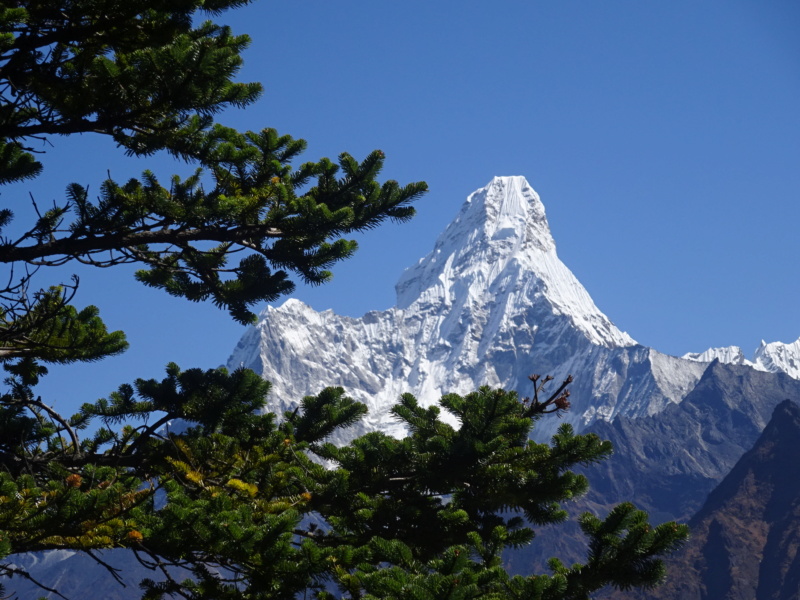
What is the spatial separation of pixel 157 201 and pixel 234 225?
122cm

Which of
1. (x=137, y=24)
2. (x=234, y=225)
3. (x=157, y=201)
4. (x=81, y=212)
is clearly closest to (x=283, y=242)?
(x=234, y=225)

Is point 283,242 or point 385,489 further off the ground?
point 283,242

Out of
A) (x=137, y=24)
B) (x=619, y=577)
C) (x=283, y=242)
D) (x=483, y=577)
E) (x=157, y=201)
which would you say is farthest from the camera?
(x=283, y=242)

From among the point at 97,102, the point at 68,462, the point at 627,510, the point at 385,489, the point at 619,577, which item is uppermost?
the point at 97,102

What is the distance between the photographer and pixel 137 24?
1138 centimetres

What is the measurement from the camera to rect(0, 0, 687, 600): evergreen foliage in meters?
9.79

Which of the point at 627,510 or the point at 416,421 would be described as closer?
the point at 627,510

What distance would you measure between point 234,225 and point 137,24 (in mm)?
3259

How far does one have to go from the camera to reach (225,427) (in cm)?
1435

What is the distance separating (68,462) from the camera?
13016 mm

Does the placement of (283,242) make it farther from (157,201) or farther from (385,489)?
(385,489)

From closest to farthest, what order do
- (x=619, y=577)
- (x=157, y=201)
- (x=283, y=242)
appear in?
(x=619, y=577), (x=157, y=201), (x=283, y=242)

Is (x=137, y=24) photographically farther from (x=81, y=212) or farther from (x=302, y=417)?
(x=302, y=417)

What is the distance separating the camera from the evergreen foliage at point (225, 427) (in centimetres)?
979
